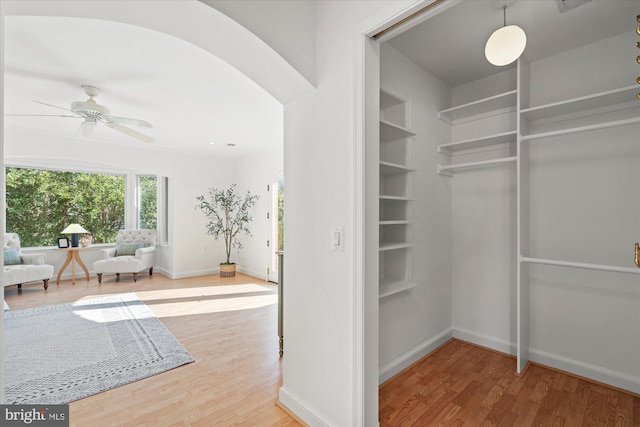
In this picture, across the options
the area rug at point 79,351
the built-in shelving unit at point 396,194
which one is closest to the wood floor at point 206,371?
the area rug at point 79,351

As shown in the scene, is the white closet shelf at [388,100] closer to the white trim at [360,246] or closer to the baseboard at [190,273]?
the white trim at [360,246]

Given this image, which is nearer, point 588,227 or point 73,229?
point 588,227

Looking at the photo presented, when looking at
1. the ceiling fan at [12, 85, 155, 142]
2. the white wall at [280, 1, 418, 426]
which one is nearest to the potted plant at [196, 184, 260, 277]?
the ceiling fan at [12, 85, 155, 142]

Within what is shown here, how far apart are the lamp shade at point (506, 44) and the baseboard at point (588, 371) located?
7.89ft

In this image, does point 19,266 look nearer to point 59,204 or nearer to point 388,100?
point 59,204

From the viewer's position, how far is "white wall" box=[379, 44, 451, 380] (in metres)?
2.47

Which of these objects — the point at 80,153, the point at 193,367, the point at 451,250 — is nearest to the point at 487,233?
the point at 451,250

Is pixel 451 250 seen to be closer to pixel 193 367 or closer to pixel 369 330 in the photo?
pixel 369 330

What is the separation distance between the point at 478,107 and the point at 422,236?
135cm

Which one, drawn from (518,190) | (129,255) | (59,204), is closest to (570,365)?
(518,190)

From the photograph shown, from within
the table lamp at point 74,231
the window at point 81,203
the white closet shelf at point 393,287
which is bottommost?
the white closet shelf at point 393,287

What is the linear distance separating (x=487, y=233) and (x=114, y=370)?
357 cm

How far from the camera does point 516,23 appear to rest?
2.22 metres

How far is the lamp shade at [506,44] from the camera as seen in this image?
194 cm
